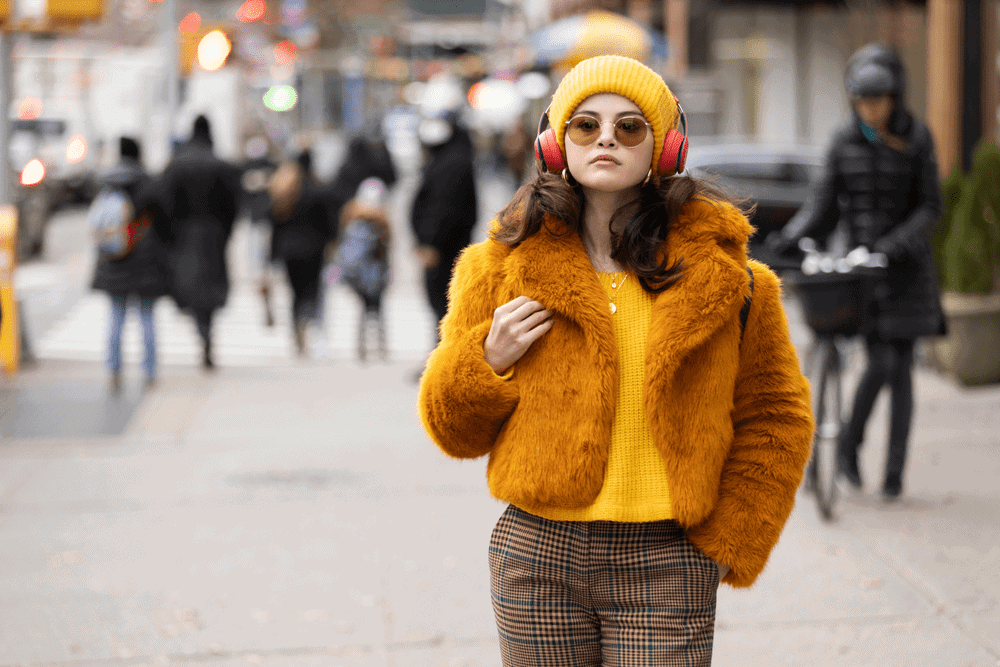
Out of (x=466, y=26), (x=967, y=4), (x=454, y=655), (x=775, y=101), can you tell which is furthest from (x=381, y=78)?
(x=454, y=655)

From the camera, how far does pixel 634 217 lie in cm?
253

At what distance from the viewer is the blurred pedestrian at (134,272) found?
405 inches

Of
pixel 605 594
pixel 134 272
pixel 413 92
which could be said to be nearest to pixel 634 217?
pixel 605 594

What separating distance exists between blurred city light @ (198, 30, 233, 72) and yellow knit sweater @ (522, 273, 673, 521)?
16.9 meters

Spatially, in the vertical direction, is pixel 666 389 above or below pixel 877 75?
below

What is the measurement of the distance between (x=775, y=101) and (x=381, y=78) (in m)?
67.2

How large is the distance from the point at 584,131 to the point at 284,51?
154 feet

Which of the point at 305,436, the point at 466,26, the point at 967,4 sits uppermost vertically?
the point at 466,26

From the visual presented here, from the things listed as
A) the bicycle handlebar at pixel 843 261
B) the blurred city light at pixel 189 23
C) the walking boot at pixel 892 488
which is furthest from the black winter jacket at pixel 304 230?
the blurred city light at pixel 189 23

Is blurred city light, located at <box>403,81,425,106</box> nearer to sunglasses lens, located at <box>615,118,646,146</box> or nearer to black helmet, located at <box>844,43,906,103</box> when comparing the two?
black helmet, located at <box>844,43,906,103</box>

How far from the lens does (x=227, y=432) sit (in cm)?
857

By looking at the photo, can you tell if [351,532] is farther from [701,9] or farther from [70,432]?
[701,9]

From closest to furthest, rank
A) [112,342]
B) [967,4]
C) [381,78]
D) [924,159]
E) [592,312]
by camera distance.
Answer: [592,312] → [924,159] → [112,342] → [967,4] → [381,78]

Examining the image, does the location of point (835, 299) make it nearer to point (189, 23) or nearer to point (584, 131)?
point (584, 131)
